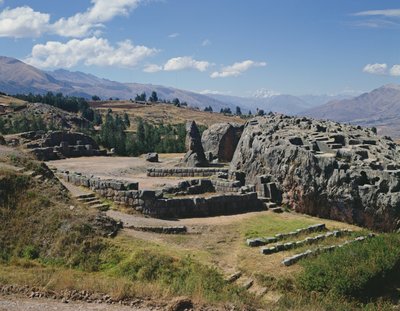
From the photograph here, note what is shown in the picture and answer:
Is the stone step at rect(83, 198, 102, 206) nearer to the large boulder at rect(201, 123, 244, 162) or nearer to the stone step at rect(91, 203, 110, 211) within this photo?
the stone step at rect(91, 203, 110, 211)

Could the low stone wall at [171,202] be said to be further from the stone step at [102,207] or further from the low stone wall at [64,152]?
the low stone wall at [64,152]

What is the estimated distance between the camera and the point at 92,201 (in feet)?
98.5

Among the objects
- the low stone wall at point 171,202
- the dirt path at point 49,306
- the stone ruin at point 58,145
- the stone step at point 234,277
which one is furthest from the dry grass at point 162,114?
the dirt path at point 49,306

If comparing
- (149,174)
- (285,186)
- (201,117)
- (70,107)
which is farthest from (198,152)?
(201,117)

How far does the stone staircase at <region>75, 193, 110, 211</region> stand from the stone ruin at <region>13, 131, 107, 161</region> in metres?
21.6

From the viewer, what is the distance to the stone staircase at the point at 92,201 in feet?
95.4

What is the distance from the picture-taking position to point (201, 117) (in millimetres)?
161750

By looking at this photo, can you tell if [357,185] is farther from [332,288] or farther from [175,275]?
[175,275]

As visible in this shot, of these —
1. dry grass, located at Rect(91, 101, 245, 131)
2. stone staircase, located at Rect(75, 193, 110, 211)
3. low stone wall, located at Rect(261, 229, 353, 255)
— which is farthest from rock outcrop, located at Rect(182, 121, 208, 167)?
dry grass, located at Rect(91, 101, 245, 131)

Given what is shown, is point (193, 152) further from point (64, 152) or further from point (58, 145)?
point (58, 145)

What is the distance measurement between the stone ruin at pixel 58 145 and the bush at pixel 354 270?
36.4m

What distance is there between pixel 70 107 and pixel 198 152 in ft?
283

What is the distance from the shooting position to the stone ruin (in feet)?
171

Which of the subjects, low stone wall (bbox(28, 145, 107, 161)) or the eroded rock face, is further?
low stone wall (bbox(28, 145, 107, 161))
